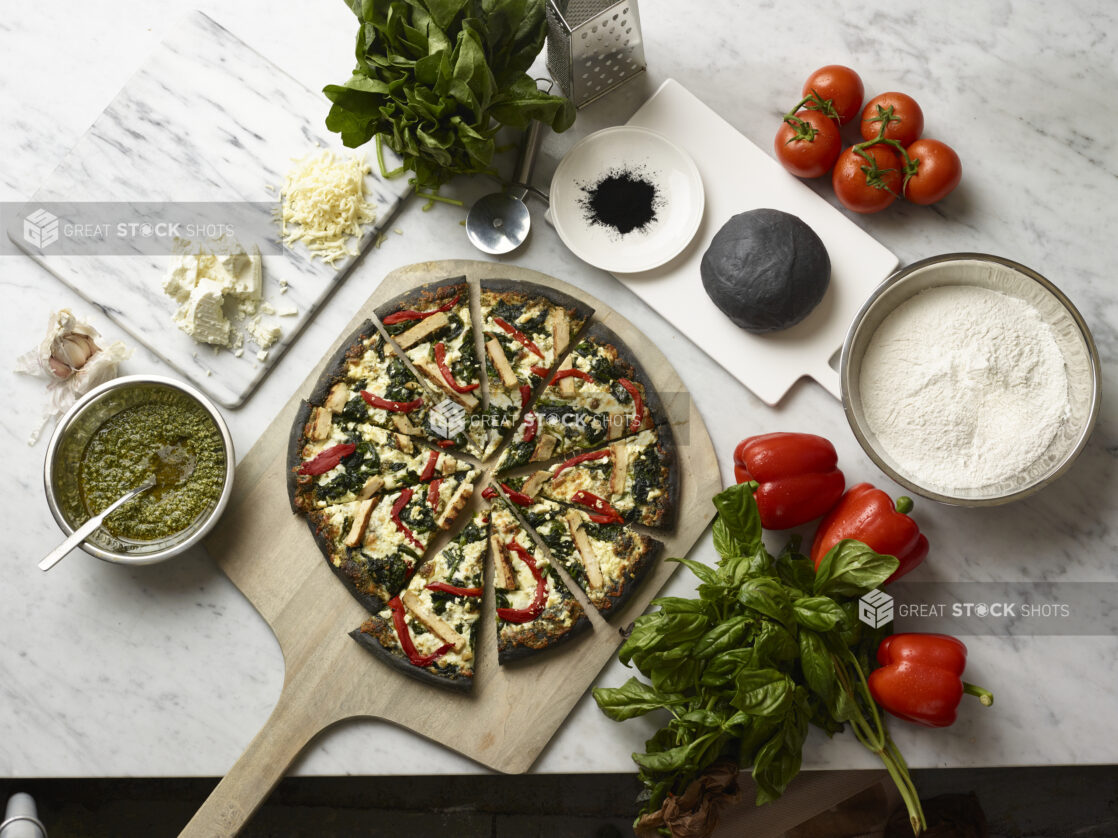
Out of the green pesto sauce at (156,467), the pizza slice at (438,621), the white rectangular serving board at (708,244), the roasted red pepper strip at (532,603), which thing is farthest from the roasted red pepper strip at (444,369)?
the green pesto sauce at (156,467)

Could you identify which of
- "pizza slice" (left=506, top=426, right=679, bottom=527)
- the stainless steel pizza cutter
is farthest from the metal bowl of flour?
the stainless steel pizza cutter

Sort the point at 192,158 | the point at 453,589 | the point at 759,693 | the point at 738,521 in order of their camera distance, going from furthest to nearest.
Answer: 1. the point at 192,158
2. the point at 453,589
3. the point at 738,521
4. the point at 759,693

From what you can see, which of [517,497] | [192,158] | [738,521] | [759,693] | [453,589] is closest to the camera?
[759,693]

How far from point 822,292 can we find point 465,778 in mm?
3089

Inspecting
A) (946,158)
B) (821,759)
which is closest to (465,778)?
(821,759)

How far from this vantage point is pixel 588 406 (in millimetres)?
3549

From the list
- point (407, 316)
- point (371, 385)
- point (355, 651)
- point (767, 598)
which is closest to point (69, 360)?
point (371, 385)

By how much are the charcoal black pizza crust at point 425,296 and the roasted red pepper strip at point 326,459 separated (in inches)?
22.8

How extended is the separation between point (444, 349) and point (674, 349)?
3.29 ft

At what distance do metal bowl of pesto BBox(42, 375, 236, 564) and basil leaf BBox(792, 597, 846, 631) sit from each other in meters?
2.25

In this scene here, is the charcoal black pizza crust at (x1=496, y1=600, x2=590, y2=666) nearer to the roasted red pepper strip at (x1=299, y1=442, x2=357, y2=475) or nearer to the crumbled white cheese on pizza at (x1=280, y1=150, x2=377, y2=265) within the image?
the roasted red pepper strip at (x1=299, y1=442, x2=357, y2=475)

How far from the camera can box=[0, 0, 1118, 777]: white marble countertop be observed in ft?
11.3

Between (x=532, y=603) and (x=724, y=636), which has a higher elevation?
(x=724, y=636)

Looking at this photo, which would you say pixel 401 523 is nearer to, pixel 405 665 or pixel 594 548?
pixel 405 665
